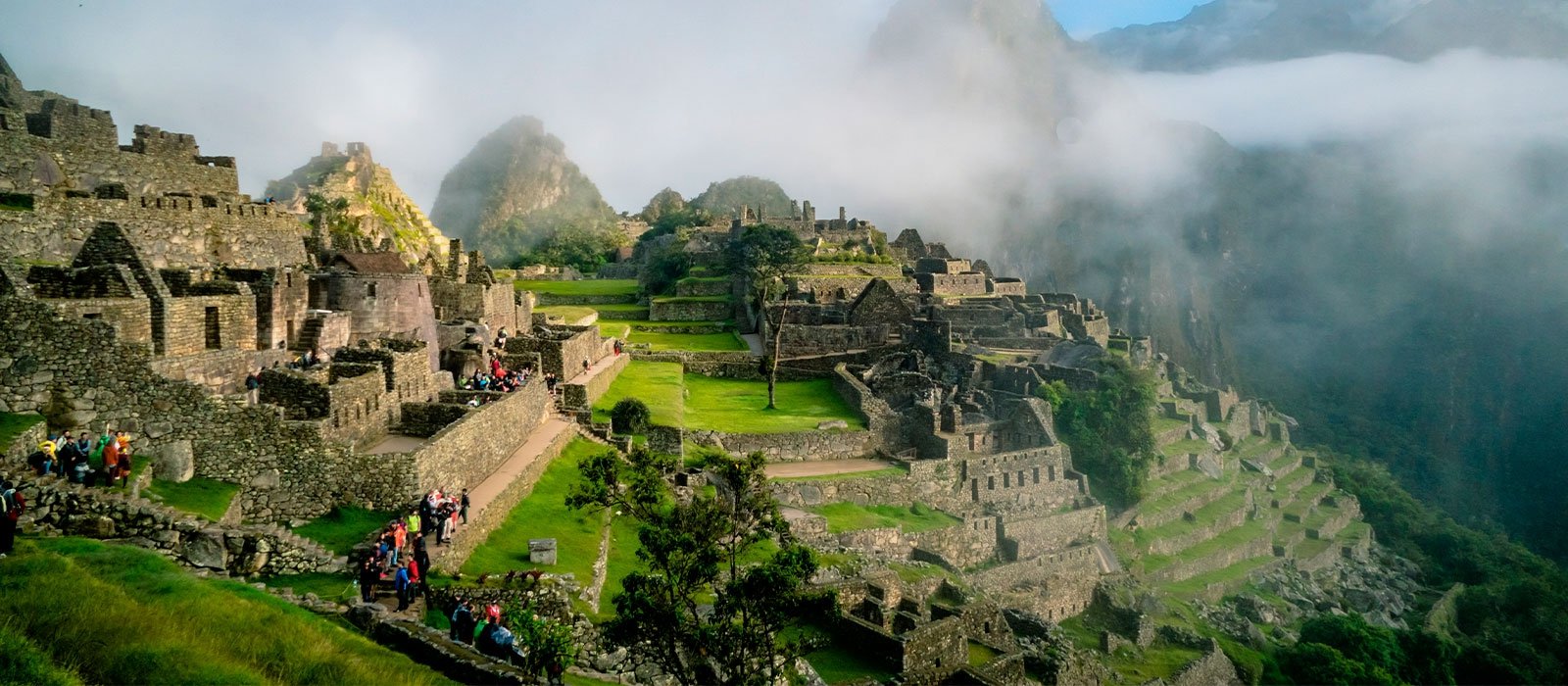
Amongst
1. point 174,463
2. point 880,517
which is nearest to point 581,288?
point 880,517

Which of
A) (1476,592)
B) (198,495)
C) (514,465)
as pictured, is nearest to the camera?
(198,495)

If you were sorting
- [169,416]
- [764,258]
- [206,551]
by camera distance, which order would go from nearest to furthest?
1. [206,551]
2. [169,416]
3. [764,258]

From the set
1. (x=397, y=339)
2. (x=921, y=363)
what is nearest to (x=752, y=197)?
(x=921, y=363)

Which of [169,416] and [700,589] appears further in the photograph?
[169,416]

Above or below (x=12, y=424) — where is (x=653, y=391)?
below

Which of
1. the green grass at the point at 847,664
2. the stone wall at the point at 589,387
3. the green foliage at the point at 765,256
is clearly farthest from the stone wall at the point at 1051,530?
the green foliage at the point at 765,256

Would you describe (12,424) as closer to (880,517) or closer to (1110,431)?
(880,517)

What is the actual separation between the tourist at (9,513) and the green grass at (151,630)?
0.15 meters

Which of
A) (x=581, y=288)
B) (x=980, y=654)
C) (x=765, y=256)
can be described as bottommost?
(x=980, y=654)

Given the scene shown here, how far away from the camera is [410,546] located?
14750 mm

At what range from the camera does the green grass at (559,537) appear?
16.2 meters

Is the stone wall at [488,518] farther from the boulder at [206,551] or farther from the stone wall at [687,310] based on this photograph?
the stone wall at [687,310]

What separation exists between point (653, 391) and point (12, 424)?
2449 centimetres

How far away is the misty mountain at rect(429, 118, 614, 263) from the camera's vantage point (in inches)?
5089
